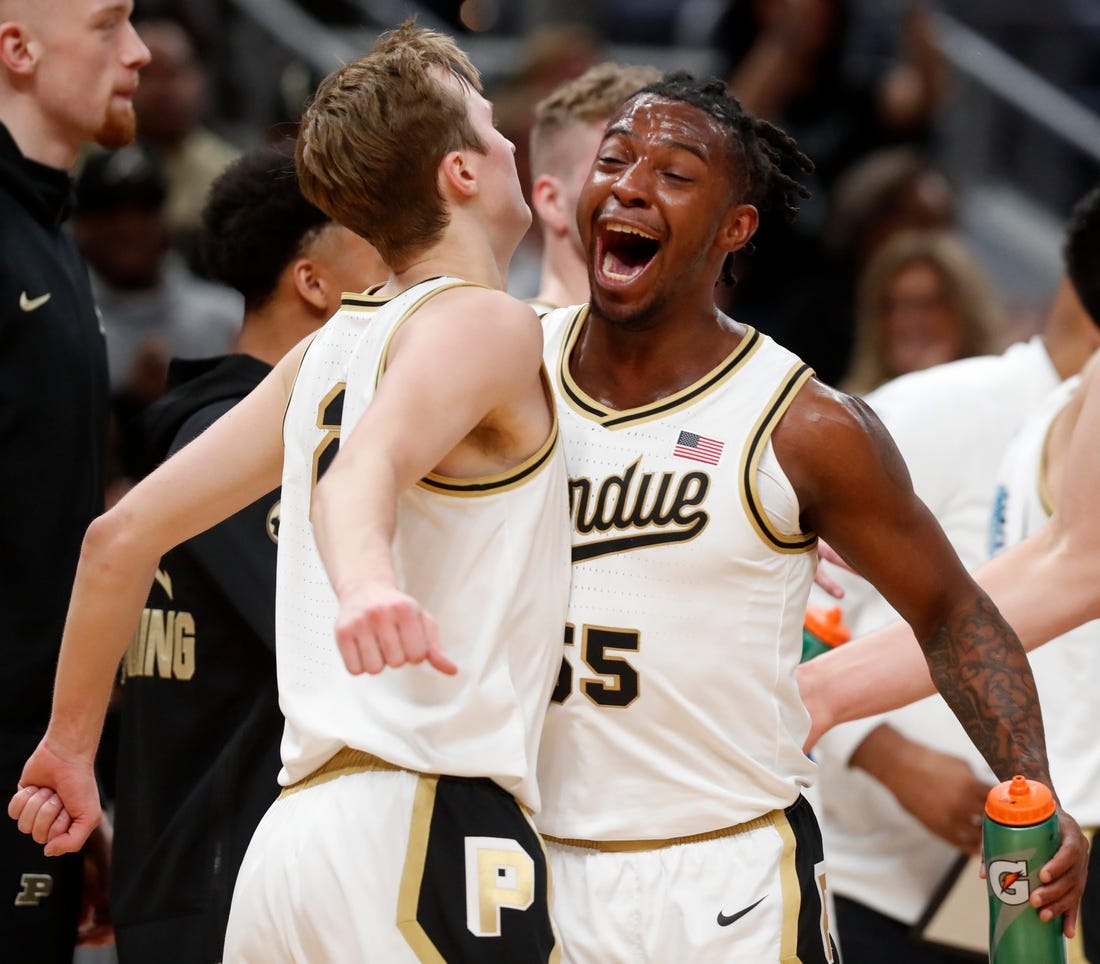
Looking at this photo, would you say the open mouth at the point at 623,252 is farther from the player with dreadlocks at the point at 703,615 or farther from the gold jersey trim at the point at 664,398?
the gold jersey trim at the point at 664,398

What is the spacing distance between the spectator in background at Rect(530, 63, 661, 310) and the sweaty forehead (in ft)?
4.62

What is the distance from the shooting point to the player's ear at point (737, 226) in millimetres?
3098

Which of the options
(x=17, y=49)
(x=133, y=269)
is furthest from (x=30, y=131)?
(x=133, y=269)

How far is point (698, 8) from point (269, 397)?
7594 millimetres

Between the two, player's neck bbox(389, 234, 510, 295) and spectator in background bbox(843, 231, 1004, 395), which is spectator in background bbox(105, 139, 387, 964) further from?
spectator in background bbox(843, 231, 1004, 395)

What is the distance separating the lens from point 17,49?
401cm

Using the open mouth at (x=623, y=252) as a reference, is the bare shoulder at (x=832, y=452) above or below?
below

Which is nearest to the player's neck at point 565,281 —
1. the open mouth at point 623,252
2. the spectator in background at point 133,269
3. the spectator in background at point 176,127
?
the open mouth at point 623,252

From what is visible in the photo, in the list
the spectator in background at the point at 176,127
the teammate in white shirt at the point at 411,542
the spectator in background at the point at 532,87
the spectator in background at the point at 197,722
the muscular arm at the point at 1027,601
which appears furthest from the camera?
the spectator in background at the point at 532,87

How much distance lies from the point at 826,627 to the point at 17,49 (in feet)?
7.14

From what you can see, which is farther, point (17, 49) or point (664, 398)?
point (17, 49)

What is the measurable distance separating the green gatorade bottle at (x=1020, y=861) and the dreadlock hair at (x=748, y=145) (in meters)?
1.07

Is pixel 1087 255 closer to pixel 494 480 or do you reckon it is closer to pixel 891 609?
pixel 891 609

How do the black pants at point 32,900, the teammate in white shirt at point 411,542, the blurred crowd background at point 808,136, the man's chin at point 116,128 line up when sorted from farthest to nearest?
the blurred crowd background at point 808,136
the man's chin at point 116,128
the black pants at point 32,900
the teammate in white shirt at point 411,542
